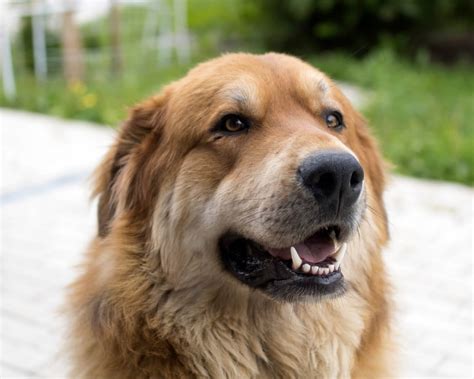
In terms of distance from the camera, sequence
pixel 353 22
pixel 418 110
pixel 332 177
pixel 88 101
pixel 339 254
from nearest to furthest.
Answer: pixel 332 177 < pixel 339 254 < pixel 418 110 < pixel 88 101 < pixel 353 22

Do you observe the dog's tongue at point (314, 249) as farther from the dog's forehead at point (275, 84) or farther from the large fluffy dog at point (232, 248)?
the dog's forehead at point (275, 84)

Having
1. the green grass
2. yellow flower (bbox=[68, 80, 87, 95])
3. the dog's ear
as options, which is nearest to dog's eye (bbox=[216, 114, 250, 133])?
the dog's ear

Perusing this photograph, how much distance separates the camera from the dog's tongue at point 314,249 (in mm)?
2533

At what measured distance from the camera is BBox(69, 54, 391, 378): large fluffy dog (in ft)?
8.15

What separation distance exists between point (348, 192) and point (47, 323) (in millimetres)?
2767

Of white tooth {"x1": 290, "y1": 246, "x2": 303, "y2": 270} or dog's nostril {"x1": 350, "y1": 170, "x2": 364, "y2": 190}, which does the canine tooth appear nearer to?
white tooth {"x1": 290, "y1": 246, "x2": 303, "y2": 270}

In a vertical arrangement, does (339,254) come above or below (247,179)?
below

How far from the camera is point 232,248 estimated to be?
8.79ft

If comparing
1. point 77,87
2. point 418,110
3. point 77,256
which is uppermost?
point 77,256

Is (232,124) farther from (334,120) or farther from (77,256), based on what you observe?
(77,256)

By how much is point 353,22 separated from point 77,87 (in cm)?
606

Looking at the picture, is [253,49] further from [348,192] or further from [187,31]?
[348,192]

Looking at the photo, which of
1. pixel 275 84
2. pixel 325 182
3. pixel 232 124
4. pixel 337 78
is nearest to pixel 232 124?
pixel 232 124

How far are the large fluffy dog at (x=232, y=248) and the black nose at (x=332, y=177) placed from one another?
0.07 ft
